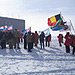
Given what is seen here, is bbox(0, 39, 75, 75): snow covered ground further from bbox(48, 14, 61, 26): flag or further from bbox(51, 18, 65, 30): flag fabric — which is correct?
bbox(48, 14, 61, 26): flag

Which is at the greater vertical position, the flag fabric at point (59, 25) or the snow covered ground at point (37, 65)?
the flag fabric at point (59, 25)

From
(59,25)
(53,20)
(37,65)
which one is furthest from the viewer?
(53,20)

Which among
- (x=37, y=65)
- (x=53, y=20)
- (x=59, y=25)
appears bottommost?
(x=37, y=65)

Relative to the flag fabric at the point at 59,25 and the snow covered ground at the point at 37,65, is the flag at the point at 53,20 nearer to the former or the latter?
the flag fabric at the point at 59,25

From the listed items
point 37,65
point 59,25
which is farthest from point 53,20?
point 37,65

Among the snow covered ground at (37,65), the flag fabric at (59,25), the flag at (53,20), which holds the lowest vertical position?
the snow covered ground at (37,65)

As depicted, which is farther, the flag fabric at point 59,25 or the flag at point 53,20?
the flag at point 53,20

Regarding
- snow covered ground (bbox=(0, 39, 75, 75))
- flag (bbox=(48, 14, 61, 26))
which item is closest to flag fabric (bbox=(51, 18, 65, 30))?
flag (bbox=(48, 14, 61, 26))

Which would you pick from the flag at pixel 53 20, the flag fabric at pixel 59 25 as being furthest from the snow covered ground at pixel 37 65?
the flag at pixel 53 20

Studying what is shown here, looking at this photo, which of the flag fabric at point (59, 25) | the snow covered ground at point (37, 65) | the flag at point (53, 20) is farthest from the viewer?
the flag at point (53, 20)

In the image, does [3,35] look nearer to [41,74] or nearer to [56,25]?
[56,25]

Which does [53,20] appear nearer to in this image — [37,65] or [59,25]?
[59,25]

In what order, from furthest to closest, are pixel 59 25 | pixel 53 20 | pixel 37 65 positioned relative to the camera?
pixel 53 20 < pixel 59 25 < pixel 37 65

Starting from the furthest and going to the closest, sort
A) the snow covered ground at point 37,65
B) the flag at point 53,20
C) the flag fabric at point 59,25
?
1. the flag at point 53,20
2. the flag fabric at point 59,25
3. the snow covered ground at point 37,65
